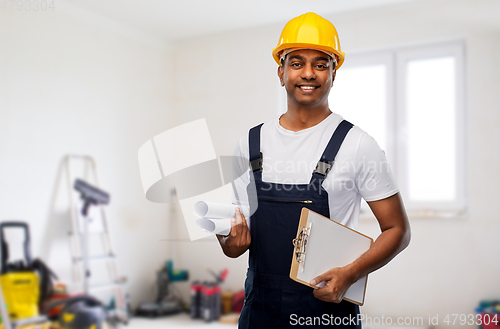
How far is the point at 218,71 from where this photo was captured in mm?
4004

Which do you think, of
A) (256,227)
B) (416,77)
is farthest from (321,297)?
(416,77)

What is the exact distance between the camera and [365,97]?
347 centimetres

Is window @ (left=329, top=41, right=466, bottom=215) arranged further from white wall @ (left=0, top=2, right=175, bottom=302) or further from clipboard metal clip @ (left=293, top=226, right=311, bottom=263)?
clipboard metal clip @ (left=293, top=226, right=311, bottom=263)

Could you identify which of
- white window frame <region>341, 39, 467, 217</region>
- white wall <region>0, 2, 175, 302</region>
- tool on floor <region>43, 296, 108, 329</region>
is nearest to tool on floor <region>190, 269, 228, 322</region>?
white wall <region>0, 2, 175, 302</region>

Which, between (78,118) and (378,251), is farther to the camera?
(78,118)

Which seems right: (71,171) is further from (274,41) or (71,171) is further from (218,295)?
(274,41)

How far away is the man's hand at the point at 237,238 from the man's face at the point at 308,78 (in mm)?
324

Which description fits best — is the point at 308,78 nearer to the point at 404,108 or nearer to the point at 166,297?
the point at 404,108

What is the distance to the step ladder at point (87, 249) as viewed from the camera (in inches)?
120

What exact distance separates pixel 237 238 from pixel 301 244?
175 millimetres

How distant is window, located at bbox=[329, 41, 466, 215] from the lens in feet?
10.5

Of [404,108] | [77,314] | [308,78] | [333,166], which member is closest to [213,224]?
[333,166]

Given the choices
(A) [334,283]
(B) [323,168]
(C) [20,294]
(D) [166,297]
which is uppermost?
(B) [323,168]

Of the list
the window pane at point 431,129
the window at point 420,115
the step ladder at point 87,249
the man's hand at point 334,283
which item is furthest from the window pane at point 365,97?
the man's hand at point 334,283
